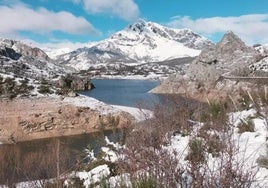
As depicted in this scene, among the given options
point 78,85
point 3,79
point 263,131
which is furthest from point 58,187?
point 78,85

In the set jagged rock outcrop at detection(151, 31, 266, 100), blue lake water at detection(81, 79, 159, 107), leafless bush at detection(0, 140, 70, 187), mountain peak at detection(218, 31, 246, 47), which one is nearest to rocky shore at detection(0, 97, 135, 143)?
blue lake water at detection(81, 79, 159, 107)

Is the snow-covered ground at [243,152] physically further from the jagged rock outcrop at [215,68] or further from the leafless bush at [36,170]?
the jagged rock outcrop at [215,68]


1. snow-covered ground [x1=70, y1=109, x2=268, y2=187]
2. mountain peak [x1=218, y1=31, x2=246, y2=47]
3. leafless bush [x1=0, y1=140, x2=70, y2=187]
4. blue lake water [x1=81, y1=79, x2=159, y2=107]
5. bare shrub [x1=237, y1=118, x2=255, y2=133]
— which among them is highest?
mountain peak [x1=218, y1=31, x2=246, y2=47]

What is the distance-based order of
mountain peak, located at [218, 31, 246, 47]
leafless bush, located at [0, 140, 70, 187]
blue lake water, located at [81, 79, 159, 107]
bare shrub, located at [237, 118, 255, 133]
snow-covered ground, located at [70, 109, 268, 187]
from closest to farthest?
snow-covered ground, located at [70, 109, 268, 187]
leafless bush, located at [0, 140, 70, 187]
bare shrub, located at [237, 118, 255, 133]
blue lake water, located at [81, 79, 159, 107]
mountain peak, located at [218, 31, 246, 47]

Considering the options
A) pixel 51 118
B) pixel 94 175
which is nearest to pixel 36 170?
pixel 94 175

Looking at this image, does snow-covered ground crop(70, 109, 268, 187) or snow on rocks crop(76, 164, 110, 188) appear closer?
snow-covered ground crop(70, 109, 268, 187)

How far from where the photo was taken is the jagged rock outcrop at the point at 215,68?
48.0 metres

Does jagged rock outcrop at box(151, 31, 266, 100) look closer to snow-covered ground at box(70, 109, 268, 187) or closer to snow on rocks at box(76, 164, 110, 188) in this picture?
snow-covered ground at box(70, 109, 268, 187)

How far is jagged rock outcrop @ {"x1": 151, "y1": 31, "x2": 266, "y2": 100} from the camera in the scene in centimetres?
4800

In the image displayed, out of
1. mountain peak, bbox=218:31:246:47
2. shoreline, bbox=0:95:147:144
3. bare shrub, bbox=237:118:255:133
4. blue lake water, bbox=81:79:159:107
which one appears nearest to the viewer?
bare shrub, bbox=237:118:255:133

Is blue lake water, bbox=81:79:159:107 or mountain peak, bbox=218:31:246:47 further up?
mountain peak, bbox=218:31:246:47

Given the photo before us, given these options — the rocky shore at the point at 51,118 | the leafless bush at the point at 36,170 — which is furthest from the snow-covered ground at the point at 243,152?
the rocky shore at the point at 51,118

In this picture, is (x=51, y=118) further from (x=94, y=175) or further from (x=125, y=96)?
(x=125, y=96)

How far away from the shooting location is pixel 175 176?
4.11 meters
